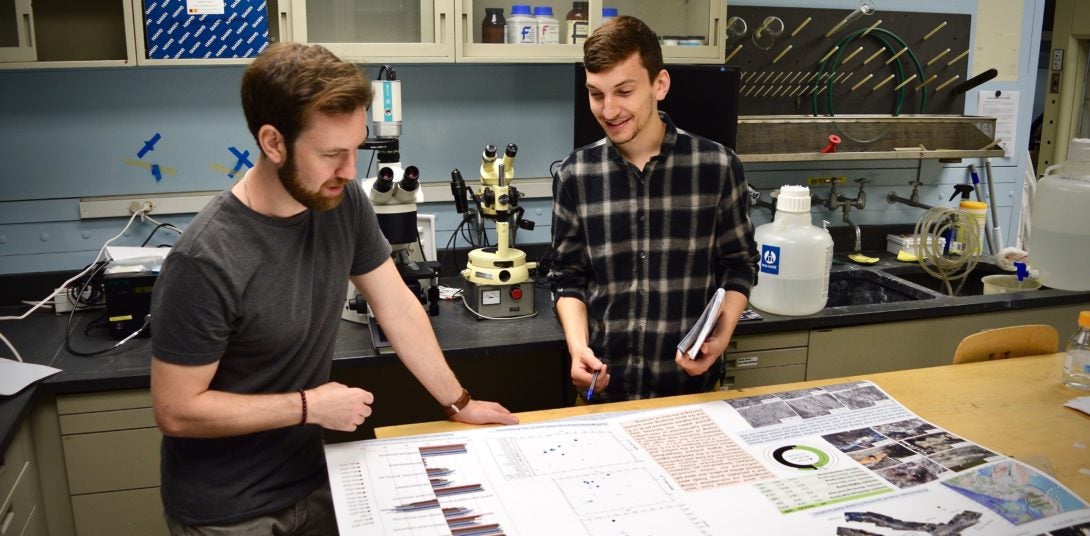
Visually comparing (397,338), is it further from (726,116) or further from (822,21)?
(822,21)

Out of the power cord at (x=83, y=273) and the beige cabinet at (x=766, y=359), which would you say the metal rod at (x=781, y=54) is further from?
the power cord at (x=83, y=273)

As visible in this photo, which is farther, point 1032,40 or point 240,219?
point 1032,40

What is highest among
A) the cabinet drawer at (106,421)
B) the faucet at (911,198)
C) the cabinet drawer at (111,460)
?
the faucet at (911,198)

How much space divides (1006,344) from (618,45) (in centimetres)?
122

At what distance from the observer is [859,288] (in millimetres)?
2998

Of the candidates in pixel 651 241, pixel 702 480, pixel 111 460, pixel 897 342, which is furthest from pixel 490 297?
pixel 897 342

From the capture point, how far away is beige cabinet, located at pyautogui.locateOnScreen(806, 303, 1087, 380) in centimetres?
250

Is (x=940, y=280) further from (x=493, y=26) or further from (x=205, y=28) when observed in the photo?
(x=205, y=28)

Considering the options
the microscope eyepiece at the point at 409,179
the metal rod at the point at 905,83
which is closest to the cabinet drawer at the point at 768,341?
the microscope eyepiece at the point at 409,179

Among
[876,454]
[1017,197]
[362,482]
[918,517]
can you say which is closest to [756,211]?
[1017,197]

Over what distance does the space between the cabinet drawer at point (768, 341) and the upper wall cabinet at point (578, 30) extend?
93cm

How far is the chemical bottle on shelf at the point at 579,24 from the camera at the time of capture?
2.54 m

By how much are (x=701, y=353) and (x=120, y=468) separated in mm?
1489

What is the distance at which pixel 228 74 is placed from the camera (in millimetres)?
2576
